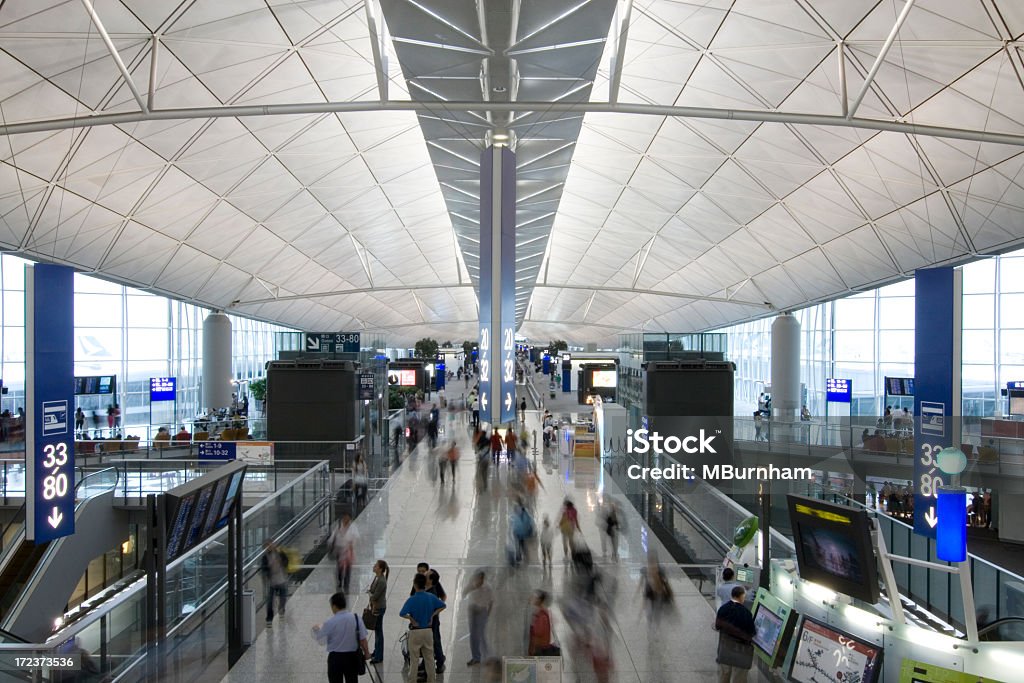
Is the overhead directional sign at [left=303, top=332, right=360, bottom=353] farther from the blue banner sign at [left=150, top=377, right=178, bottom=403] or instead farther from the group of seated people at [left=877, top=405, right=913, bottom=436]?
the group of seated people at [left=877, top=405, right=913, bottom=436]

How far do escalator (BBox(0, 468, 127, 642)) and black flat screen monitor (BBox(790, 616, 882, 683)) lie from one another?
47.1ft

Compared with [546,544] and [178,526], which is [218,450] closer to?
[546,544]

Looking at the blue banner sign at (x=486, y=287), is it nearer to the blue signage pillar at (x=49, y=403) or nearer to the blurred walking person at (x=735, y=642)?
the blue signage pillar at (x=49, y=403)

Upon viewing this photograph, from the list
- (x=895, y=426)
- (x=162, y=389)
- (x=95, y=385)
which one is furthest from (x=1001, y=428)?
(x=162, y=389)

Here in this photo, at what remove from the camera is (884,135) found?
22.3m

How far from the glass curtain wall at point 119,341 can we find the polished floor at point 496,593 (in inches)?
867

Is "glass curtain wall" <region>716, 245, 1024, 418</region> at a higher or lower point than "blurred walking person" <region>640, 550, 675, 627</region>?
higher

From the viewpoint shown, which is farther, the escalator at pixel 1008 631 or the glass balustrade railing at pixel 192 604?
the escalator at pixel 1008 631

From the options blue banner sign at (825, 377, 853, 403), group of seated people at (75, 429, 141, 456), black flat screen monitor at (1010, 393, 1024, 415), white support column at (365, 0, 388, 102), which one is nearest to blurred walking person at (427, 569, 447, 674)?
white support column at (365, 0, 388, 102)

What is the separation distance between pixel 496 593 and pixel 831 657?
540 cm

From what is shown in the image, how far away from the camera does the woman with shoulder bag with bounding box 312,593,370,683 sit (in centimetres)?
831

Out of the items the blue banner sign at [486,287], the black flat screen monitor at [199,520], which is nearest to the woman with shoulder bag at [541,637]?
the black flat screen monitor at [199,520]

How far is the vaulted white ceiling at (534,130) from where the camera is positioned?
15.9m

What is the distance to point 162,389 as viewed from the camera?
139ft
